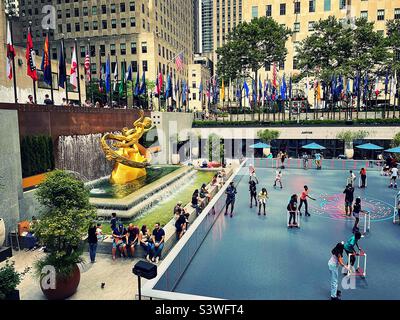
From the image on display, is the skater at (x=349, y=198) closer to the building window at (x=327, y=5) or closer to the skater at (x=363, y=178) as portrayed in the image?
the skater at (x=363, y=178)

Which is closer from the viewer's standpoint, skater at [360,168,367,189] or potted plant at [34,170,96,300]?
potted plant at [34,170,96,300]

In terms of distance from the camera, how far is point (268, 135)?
40.1 m

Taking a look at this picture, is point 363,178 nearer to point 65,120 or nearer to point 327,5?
point 65,120

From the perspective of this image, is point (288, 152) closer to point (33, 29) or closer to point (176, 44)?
point (176, 44)

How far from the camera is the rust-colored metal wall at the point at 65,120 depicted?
60.0 feet

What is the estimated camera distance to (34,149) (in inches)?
724

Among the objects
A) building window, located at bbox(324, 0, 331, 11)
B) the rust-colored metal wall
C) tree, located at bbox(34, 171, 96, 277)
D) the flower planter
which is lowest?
the flower planter

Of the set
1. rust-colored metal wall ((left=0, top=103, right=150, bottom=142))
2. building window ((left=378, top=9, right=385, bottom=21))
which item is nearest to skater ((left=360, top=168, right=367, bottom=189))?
rust-colored metal wall ((left=0, top=103, right=150, bottom=142))

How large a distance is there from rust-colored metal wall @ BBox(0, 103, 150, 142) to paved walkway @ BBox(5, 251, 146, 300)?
8017mm

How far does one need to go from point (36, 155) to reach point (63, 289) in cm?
1056

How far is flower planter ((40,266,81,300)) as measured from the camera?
992 cm

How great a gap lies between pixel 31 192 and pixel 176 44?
7803 centimetres

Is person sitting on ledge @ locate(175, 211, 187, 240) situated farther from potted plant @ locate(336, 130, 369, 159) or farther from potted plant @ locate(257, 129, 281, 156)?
potted plant @ locate(336, 130, 369, 159)
